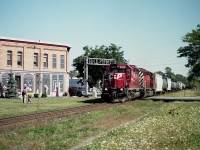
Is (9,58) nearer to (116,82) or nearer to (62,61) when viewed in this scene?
(62,61)

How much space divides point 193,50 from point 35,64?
2604cm

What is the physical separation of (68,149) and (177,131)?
5.43 metres

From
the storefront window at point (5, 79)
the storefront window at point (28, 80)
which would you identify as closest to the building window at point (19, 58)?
the storefront window at point (28, 80)

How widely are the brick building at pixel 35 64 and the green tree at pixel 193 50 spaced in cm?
2151

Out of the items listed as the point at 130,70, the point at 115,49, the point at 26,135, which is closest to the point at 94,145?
the point at 26,135

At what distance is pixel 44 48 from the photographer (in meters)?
49.7

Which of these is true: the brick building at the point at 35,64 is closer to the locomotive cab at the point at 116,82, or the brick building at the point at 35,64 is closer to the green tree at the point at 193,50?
the locomotive cab at the point at 116,82

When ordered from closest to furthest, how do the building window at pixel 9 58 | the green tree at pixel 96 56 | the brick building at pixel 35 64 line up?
the brick building at pixel 35 64 → the building window at pixel 9 58 → the green tree at pixel 96 56

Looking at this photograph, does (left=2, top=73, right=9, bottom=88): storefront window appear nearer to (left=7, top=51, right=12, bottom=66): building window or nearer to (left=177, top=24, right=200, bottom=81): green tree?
(left=7, top=51, right=12, bottom=66): building window

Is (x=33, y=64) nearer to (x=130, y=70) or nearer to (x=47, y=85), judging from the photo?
(x=47, y=85)

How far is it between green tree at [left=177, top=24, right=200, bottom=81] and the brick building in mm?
21512

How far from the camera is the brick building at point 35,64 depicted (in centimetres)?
4516

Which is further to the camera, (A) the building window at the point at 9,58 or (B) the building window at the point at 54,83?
(B) the building window at the point at 54,83

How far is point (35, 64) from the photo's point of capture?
1937 inches
